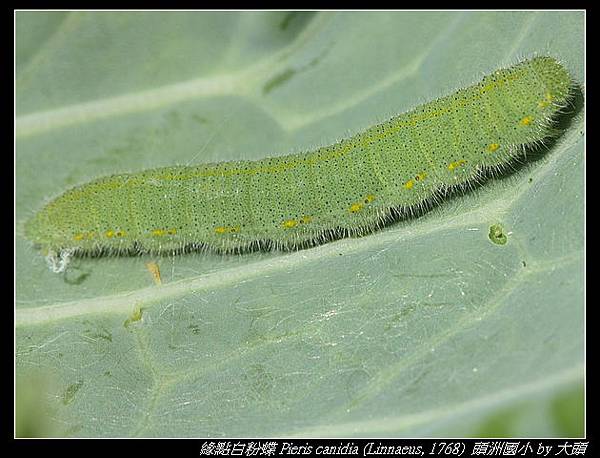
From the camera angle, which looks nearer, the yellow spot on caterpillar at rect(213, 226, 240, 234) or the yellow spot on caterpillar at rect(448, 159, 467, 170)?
the yellow spot on caterpillar at rect(448, 159, 467, 170)

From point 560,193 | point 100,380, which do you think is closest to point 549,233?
point 560,193

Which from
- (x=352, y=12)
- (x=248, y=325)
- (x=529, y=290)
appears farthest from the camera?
(x=352, y=12)

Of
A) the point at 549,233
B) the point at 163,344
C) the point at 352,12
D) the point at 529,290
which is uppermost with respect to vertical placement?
the point at 352,12

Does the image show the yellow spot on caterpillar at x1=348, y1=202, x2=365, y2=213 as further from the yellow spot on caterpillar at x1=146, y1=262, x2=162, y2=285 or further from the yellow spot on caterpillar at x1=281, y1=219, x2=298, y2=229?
the yellow spot on caterpillar at x1=146, y1=262, x2=162, y2=285

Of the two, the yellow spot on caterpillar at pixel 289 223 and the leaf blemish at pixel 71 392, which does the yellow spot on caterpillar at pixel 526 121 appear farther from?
the leaf blemish at pixel 71 392

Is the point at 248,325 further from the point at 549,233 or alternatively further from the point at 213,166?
the point at 549,233

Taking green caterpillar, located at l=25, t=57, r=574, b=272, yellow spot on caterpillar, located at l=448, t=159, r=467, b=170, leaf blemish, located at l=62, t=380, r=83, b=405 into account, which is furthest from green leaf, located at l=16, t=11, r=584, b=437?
yellow spot on caterpillar, located at l=448, t=159, r=467, b=170

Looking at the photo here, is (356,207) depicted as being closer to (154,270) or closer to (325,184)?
(325,184)

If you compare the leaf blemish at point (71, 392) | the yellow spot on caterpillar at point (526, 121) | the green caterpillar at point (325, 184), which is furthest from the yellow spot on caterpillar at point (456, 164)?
the leaf blemish at point (71, 392)
